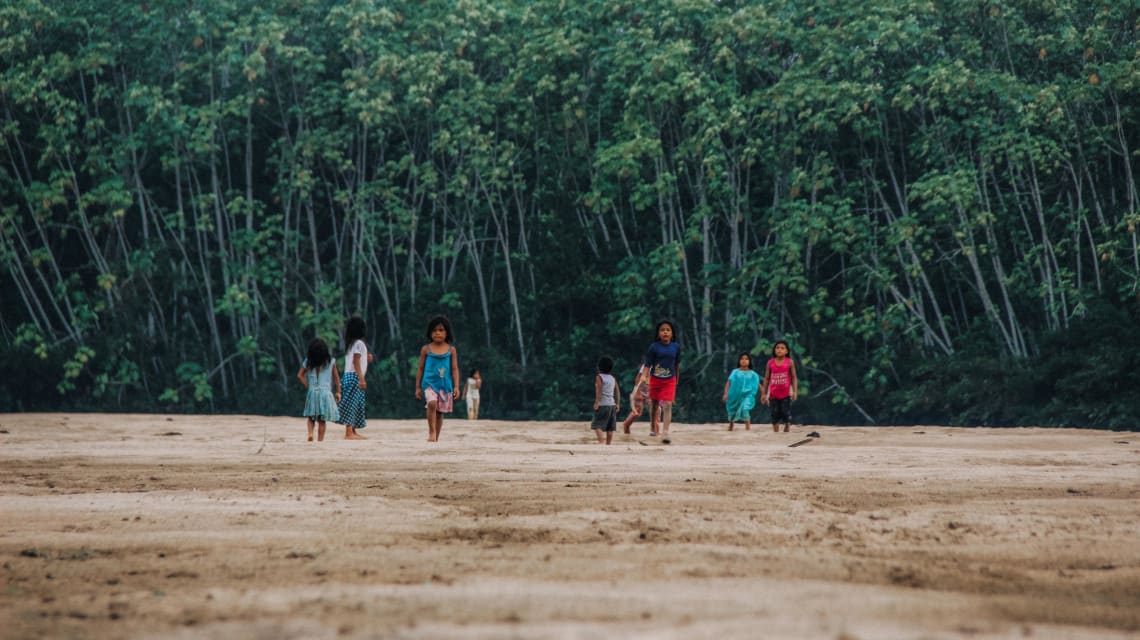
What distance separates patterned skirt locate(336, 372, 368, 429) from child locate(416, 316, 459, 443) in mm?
1060

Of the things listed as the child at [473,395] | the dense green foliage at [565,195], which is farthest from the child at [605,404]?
the dense green foliage at [565,195]

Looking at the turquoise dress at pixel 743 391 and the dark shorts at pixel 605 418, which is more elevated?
the turquoise dress at pixel 743 391

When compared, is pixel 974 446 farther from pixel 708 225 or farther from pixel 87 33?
pixel 87 33

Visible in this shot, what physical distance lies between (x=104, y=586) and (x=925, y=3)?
751 inches

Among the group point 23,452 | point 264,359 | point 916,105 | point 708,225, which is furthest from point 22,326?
point 916,105

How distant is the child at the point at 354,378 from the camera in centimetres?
1406

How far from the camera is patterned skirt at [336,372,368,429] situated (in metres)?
14.3

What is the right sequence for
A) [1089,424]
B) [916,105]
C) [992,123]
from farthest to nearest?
[916,105] → [992,123] → [1089,424]

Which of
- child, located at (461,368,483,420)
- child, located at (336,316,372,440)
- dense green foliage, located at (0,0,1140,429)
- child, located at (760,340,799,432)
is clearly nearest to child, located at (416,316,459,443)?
child, located at (336,316,372,440)

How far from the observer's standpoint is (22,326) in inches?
1003

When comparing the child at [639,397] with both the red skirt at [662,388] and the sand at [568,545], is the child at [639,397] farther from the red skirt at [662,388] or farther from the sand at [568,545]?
the sand at [568,545]

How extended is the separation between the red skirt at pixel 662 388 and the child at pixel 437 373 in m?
2.66

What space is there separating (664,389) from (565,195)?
1069 cm

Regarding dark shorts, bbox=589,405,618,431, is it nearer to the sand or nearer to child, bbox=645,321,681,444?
child, bbox=645,321,681,444
